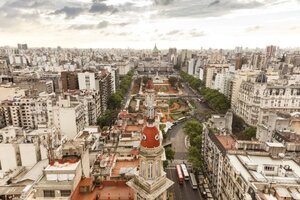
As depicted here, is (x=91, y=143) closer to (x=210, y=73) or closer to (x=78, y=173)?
(x=78, y=173)

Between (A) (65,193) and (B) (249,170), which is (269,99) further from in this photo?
(A) (65,193)

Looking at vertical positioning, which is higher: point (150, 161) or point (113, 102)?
point (150, 161)

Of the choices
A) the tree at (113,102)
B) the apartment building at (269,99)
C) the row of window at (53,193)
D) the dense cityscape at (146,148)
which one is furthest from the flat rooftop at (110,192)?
the tree at (113,102)

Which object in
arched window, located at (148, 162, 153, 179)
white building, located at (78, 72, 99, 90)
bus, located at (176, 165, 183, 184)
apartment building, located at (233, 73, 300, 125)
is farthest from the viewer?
white building, located at (78, 72, 99, 90)

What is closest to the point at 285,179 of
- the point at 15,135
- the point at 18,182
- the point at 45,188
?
the point at 45,188

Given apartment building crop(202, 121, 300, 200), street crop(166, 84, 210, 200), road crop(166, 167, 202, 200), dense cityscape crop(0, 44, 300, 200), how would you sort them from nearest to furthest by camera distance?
dense cityscape crop(0, 44, 300, 200)
apartment building crop(202, 121, 300, 200)
road crop(166, 167, 202, 200)
street crop(166, 84, 210, 200)

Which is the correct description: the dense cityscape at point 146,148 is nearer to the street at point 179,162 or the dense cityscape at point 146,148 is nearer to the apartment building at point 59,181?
the apartment building at point 59,181

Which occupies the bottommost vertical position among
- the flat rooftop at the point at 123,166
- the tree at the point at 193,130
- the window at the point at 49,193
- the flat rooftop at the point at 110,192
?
the tree at the point at 193,130

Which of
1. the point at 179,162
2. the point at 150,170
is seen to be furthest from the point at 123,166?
the point at 179,162

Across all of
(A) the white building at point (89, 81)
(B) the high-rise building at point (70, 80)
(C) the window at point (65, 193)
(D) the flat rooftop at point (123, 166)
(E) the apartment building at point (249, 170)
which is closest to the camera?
(C) the window at point (65, 193)

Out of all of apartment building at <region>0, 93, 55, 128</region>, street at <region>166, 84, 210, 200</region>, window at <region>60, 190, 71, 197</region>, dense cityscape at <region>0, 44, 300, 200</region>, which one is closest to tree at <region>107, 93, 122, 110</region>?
dense cityscape at <region>0, 44, 300, 200</region>

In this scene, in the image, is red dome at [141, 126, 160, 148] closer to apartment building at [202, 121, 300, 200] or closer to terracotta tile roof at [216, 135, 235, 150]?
apartment building at [202, 121, 300, 200]
